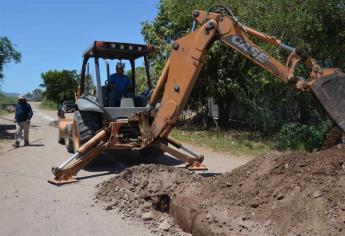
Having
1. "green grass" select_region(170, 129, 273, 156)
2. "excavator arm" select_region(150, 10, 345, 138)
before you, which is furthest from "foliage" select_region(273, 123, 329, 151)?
"excavator arm" select_region(150, 10, 345, 138)

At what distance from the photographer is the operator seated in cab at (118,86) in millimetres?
10188

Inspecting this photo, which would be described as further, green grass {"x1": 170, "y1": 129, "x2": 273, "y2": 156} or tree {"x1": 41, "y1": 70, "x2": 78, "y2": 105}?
tree {"x1": 41, "y1": 70, "x2": 78, "y2": 105}

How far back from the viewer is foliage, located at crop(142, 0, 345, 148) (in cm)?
1283

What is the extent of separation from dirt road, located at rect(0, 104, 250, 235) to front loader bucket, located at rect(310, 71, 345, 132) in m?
2.91

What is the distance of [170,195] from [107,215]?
928 millimetres

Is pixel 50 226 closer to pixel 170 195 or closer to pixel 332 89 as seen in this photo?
pixel 170 195

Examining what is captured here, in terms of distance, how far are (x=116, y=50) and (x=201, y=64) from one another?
2.57 metres

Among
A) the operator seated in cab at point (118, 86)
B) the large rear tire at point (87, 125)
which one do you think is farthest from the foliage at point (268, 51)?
the large rear tire at point (87, 125)

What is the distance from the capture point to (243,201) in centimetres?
559

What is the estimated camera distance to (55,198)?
24.6 ft

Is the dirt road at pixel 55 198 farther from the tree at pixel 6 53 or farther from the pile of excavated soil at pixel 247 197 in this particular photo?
the tree at pixel 6 53

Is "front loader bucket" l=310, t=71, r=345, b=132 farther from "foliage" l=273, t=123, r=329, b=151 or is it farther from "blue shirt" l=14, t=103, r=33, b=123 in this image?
"blue shirt" l=14, t=103, r=33, b=123

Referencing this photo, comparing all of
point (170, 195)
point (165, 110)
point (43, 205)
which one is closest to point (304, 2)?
point (165, 110)

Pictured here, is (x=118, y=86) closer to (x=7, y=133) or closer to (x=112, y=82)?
(x=112, y=82)
